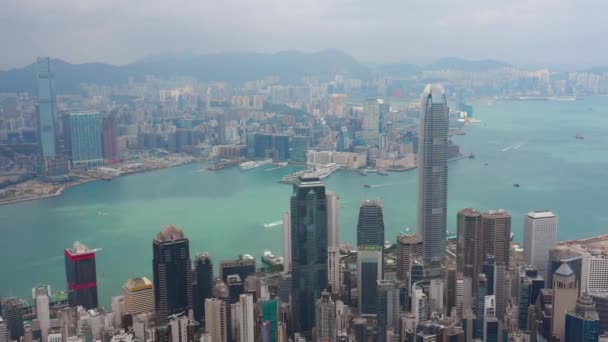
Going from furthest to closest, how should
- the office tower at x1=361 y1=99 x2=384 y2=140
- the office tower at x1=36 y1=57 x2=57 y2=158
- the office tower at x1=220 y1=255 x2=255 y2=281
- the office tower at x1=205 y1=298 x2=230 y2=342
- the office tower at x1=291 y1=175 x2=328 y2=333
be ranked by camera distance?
the office tower at x1=361 y1=99 x2=384 y2=140 → the office tower at x1=36 y1=57 x2=57 y2=158 → the office tower at x1=220 y1=255 x2=255 y2=281 → the office tower at x1=291 y1=175 x2=328 y2=333 → the office tower at x1=205 y1=298 x2=230 y2=342

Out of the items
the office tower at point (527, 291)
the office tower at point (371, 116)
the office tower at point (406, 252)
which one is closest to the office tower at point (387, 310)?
the office tower at point (406, 252)

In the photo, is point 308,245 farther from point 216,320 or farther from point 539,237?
point 539,237

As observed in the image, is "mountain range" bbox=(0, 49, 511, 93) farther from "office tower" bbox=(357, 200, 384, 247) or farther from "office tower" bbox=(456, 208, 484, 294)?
"office tower" bbox=(456, 208, 484, 294)

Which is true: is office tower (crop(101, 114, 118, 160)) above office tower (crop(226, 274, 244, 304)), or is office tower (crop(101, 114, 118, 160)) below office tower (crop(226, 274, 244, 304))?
above

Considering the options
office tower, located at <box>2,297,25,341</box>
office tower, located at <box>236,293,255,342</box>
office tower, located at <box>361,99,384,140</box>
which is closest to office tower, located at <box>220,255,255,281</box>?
office tower, located at <box>236,293,255,342</box>

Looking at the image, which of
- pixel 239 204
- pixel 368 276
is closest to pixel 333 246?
pixel 368 276

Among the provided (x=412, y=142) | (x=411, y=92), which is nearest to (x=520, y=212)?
(x=412, y=142)

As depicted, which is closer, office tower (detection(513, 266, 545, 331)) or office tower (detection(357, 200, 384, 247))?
office tower (detection(513, 266, 545, 331))
